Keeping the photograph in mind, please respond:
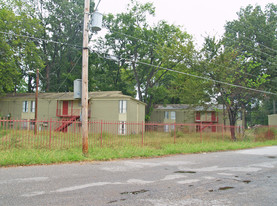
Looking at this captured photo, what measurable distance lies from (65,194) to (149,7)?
3746 centimetres

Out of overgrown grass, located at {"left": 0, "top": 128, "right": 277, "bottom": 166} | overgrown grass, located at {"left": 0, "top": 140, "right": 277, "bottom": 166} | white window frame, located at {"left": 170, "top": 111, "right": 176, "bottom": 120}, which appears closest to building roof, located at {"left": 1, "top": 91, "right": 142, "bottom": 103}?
overgrown grass, located at {"left": 0, "top": 128, "right": 277, "bottom": 166}

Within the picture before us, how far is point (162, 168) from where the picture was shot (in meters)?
9.19

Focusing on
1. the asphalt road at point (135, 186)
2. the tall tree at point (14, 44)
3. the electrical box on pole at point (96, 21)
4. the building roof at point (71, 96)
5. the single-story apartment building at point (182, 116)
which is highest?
the tall tree at point (14, 44)

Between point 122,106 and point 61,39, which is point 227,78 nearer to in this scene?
point 122,106

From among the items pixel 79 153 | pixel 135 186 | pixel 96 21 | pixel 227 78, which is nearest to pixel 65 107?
pixel 227 78

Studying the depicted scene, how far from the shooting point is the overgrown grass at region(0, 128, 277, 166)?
9.96 meters

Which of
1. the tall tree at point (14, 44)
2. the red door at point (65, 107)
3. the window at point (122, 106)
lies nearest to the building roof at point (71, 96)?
the window at point (122, 106)

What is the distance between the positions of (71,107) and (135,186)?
2613 cm

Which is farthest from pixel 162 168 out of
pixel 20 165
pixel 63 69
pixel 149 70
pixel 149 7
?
pixel 63 69

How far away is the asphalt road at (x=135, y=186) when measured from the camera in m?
5.18

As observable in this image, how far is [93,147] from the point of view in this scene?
12664 mm

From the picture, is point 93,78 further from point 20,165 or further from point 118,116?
point 20,165

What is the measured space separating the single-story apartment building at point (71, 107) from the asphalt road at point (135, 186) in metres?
18.5

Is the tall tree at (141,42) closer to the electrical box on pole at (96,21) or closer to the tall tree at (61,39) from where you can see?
the tall tree at (61,39)
